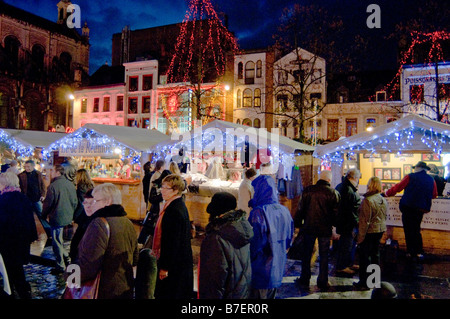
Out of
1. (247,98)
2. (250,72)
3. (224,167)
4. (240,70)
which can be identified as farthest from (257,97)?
(224,167)

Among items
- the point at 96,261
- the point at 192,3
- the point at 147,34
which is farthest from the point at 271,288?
the point at 147,34

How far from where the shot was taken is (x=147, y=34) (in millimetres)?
34156

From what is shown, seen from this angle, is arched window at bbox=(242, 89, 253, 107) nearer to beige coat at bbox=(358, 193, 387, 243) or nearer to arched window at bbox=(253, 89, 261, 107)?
arched window at bbox=(253, 89, 261, 107)

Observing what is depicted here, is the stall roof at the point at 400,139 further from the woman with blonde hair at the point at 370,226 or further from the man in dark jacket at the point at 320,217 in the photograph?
the man in dark jacket at the point at 320,217

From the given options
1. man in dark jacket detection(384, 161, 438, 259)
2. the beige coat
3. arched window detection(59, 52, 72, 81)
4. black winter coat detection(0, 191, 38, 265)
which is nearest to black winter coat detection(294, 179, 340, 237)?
the beige coat

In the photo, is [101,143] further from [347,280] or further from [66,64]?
[66,64]

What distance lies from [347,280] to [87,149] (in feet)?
29.8

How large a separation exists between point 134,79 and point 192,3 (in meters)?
13.1

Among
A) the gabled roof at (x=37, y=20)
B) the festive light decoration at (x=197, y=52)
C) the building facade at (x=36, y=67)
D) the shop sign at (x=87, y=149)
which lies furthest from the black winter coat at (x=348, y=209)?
the gabled roof at (x=37, y=20)

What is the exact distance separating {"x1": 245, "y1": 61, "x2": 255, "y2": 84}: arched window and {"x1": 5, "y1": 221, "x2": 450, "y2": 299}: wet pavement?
21432 millimetres

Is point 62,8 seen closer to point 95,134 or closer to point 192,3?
point 192,3

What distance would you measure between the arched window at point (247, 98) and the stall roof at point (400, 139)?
731 inches

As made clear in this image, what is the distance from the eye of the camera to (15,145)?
47.3 feet

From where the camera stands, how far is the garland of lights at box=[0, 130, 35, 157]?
13.8 m
